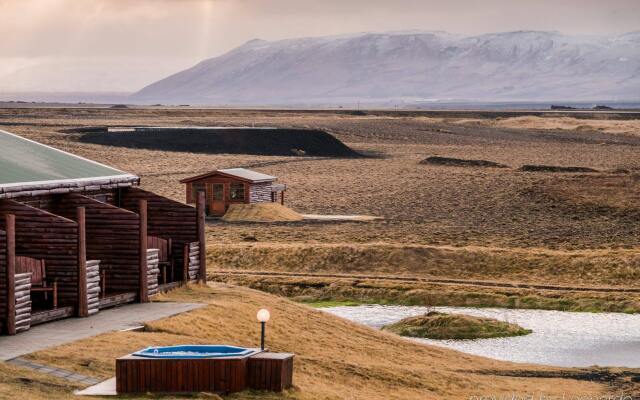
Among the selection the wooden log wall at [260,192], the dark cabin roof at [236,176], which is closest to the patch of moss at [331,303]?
the dark cabin roof at [236,176]

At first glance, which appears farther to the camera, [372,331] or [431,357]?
[372,331]

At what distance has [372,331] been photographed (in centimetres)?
3816

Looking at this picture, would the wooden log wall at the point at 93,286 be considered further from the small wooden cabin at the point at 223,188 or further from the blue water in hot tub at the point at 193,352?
the small wooden cabin at the point at 223,188

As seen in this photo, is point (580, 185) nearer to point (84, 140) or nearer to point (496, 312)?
point (496, 312)

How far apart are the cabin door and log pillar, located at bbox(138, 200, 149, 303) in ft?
105

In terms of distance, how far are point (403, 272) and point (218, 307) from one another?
19456 mm

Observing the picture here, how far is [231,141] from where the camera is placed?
118562 mm

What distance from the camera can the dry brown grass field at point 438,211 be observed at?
5475 centimetres

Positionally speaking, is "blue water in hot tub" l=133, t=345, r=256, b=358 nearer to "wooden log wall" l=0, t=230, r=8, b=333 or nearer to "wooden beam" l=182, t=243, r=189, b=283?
"wooden log wall" l=0, t=230, r=8, b=333

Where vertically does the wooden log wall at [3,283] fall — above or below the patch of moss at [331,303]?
above

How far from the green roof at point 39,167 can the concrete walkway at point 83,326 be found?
12.6ft

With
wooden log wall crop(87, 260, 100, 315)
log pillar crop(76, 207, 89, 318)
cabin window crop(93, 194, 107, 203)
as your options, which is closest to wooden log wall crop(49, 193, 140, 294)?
wooden log wall crop(87, 260, 100, 315)

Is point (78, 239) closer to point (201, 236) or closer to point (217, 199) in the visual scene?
point (201, 236)

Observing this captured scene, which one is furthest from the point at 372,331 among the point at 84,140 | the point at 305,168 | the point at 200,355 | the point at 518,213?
the point at 84,140
